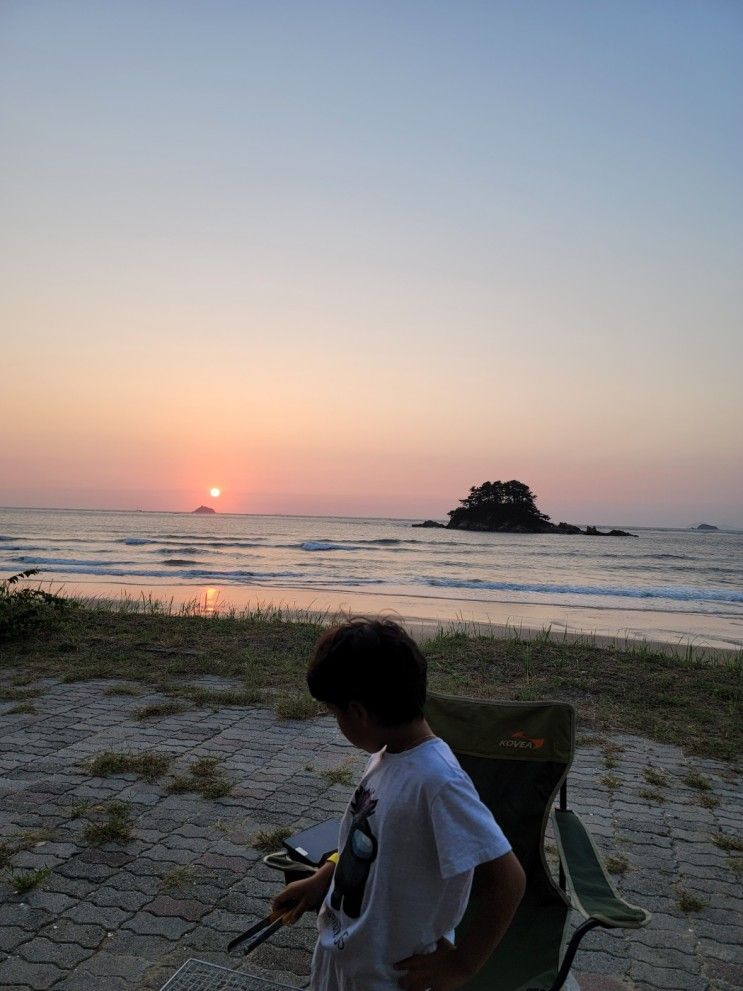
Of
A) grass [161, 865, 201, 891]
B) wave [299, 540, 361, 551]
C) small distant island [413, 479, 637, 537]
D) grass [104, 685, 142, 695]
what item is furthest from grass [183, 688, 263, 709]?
small distant island [413, 479, 637, 537]

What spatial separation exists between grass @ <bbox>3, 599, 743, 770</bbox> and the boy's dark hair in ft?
17.4

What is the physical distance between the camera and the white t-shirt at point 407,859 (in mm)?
1511

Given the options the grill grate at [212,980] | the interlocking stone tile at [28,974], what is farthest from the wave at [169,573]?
the grill grate at [212,980]

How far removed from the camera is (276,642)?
383 inches

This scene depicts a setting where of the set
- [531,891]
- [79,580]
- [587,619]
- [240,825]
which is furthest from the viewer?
[79,580]

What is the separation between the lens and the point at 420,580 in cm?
2798

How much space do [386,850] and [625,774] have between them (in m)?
4.50

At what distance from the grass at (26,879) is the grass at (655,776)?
3992mm

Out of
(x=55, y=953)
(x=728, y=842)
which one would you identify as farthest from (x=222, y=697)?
(x=728, y=842)

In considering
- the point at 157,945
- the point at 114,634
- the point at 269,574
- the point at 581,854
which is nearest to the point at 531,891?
the point at 581,854

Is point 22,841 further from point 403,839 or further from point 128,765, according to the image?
point 403,839

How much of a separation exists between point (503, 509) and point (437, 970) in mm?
73653

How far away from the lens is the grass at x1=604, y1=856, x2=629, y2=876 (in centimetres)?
395

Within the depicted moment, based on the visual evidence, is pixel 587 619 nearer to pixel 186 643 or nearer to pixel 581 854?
pixel 186 643
